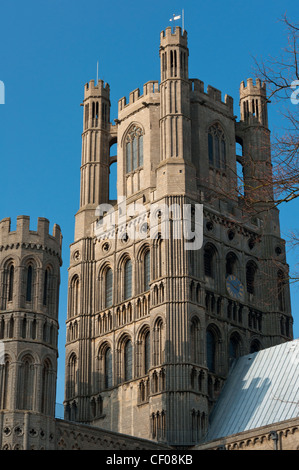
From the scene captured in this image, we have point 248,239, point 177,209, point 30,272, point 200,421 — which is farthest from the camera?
point 248,239

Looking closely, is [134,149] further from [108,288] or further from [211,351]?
[211,351]

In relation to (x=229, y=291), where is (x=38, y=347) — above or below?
below

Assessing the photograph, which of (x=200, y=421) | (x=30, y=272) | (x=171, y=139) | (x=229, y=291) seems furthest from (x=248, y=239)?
(x=30, y=272)

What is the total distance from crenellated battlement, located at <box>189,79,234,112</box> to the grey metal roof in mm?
20483

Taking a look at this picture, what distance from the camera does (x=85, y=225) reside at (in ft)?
238

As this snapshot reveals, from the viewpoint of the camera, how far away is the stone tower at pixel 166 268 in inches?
2409

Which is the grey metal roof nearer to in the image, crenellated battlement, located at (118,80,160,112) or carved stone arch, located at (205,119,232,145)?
carved stone arch, located at (205,119,232,145)

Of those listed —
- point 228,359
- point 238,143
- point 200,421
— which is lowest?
point 200,421

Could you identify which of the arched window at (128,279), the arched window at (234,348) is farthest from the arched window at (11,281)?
the arched window at (234,348)

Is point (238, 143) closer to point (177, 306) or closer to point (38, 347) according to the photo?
point (177, 306)

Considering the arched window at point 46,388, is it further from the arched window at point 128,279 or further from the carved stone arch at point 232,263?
the carved stone arch at point 232,263

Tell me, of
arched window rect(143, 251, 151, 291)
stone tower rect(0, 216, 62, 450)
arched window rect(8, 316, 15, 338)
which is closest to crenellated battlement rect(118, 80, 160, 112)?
arched window rect(143, 251, 151, 291)

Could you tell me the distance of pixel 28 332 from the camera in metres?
49.9

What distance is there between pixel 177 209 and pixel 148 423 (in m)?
14.1
